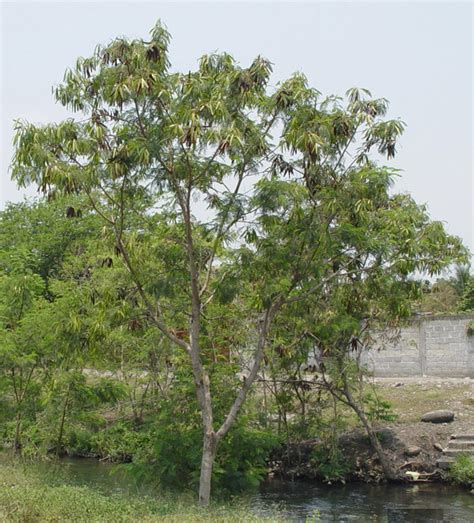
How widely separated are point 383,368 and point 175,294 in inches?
540

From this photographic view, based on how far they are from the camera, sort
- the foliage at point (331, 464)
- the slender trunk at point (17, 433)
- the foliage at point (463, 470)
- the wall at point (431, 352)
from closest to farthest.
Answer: the slender trunk at point (17, 433)
the foliage at point (463, 470)
the foliage at point (331, 464)
the wall at point (431, 352)

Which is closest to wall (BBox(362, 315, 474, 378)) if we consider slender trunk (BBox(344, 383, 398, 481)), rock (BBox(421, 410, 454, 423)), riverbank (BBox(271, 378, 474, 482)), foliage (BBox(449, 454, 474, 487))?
riverbank (BBox(271, 378, 474, 482))

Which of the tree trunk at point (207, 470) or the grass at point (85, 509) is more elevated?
the tree trunk at point (207, 470)

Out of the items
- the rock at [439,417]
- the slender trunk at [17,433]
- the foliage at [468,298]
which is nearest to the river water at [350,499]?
the slender trunk at [17,433]

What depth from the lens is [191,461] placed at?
42.4 ft

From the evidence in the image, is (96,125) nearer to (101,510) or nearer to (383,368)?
(101,510)

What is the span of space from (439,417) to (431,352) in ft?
14.0

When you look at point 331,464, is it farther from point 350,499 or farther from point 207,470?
point 207,470

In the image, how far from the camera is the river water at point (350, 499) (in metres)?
14.0

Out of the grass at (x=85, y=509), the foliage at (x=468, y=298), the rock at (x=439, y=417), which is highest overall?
the foliage at (x=468, y=298)

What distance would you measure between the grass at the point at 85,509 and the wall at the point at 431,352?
1354cm

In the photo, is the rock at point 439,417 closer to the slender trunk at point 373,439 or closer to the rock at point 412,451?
the rock at point 412,451

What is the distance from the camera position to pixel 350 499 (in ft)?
52.2

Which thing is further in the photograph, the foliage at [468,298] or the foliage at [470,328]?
the foliage at [468,298]
